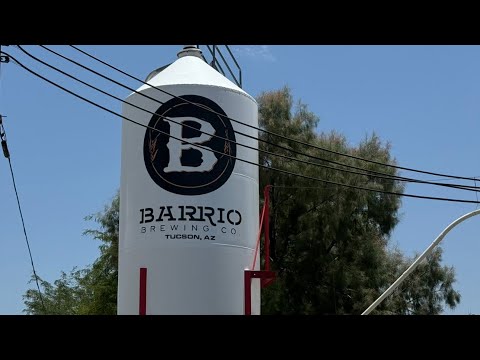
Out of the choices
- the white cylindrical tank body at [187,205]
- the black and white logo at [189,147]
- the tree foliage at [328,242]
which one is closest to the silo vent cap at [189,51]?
the white cylindrical tank body at [187,205]

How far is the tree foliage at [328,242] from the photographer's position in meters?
32.2

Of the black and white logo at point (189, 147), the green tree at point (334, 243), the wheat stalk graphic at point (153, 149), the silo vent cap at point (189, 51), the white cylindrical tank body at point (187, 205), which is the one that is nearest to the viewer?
the white cylindrical tank body at point (187, 205)

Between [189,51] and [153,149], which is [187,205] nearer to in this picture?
[153,149]

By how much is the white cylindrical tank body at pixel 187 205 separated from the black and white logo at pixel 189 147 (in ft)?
0.07

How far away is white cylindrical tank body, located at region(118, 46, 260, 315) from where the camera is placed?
1558 centimetres

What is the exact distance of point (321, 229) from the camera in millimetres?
32781

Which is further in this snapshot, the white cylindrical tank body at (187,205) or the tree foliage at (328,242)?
the tree foliage at (328,242)

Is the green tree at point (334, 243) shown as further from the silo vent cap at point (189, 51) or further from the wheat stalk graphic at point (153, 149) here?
the wheat stalk graphic at point (153, 149)

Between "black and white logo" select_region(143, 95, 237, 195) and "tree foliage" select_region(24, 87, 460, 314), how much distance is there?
15.5m

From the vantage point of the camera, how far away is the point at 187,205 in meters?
15.6

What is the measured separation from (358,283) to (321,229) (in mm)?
2645

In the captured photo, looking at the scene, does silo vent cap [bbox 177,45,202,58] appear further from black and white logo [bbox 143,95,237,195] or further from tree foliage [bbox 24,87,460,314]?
tree foliage [bbox 24,87,460,314]
